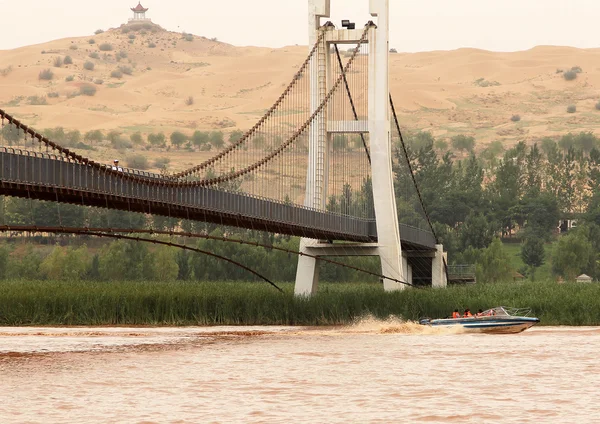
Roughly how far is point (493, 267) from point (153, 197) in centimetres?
7625

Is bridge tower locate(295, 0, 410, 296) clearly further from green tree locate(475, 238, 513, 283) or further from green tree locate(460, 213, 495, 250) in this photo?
green tree locate(460, 213, 495, 250)

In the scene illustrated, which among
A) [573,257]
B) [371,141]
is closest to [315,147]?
[371,141]

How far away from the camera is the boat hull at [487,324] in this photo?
66.5 m

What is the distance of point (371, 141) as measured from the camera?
83938 mm

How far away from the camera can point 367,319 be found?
71.0m

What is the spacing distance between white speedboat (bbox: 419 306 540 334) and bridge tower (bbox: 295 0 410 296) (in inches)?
693

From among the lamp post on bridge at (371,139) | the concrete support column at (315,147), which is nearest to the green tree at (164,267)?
the concrete support column at (315,147)

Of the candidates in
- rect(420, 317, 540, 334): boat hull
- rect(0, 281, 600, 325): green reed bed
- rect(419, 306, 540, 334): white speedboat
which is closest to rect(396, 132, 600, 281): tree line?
rect(0, 281, 600, 325): green reed bed

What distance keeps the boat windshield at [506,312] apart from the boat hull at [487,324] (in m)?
0.32

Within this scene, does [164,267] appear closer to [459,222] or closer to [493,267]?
[493,267]

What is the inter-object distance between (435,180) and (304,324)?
116 metres

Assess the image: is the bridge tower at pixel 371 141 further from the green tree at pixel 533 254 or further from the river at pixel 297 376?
the green tree at pixel 533 254

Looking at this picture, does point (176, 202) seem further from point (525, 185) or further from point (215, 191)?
point (525, 185)

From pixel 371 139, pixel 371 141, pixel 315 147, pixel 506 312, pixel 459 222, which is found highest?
pixel 371 139
